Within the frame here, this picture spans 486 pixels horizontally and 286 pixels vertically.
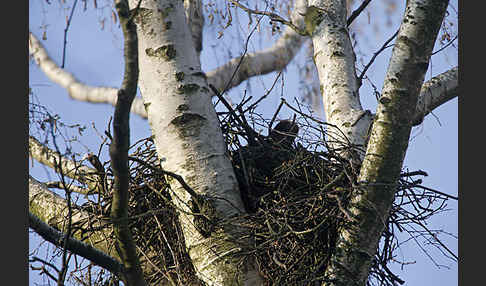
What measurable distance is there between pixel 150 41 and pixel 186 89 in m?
0.24

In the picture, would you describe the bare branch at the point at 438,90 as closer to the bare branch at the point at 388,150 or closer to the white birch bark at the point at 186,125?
the bare branch at the point at 388,150

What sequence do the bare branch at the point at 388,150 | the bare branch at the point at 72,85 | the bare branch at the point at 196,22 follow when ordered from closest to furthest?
the bare branch at the point at 388,150, the bare branch at the point at 196,22, the bare branch at the point at 72,85

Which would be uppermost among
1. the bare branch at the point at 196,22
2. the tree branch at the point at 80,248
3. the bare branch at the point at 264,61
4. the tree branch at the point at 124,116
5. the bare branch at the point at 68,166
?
the bare branch at the point at 264,61

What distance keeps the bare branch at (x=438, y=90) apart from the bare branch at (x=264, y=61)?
7.24 ft

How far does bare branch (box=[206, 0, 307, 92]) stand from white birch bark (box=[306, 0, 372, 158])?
193 cm

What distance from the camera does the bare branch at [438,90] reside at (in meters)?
2.80

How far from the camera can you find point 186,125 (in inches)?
81.3

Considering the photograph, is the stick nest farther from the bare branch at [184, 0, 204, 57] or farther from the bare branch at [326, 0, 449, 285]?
the bare branch at [184, 0, 204, 57]

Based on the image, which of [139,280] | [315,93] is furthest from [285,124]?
[315,93]

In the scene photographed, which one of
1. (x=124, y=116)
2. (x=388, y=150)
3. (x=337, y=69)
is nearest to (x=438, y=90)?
(x=337, y=69)

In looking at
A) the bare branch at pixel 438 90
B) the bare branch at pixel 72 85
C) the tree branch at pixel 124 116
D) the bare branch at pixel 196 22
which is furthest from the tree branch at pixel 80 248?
the bare branch at pixel 72 85

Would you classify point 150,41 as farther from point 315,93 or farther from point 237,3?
point 315,93

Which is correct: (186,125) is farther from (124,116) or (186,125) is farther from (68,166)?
(68,166)

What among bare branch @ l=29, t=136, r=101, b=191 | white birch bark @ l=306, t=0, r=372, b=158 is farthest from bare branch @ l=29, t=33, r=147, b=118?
white birch bark @ l=306, t=0, r=372, b=158
